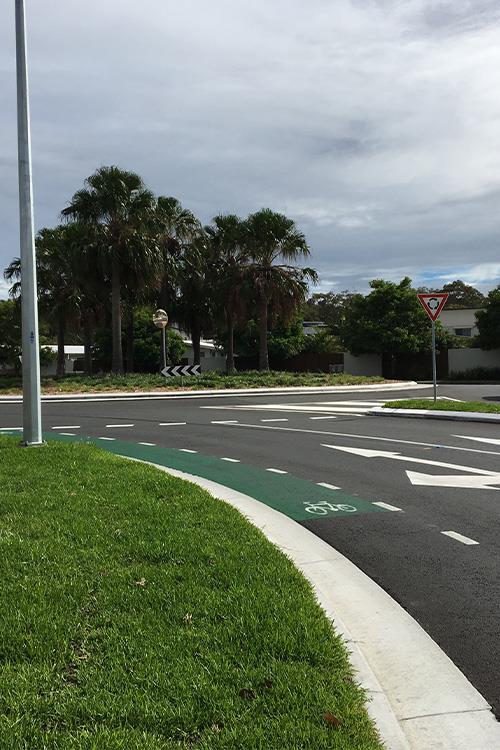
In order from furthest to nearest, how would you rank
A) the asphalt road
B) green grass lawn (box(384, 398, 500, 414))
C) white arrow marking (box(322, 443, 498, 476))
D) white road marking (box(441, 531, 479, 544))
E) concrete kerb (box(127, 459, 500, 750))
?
1. green grass lawn (box(384, 398, 500, 414))
2. white arrow marking (box(322, 443, 498, 476))
3. white road marking (box(441, 531, 479, 544))
4. the asphalt road
5. concrete kerb (box(127, 459, 500, 750))

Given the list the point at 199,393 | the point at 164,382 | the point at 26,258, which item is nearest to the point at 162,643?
the point at 26,258

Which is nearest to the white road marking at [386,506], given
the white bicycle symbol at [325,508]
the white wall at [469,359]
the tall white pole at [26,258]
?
the white bicycle symbol at [325,508]

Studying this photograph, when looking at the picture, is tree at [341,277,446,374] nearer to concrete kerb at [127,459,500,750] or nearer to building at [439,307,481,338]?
building at [439,307,481,338]

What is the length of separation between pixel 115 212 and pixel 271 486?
25.7 meters

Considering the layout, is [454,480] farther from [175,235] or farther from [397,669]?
[175,235]

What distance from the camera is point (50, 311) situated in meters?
39.4

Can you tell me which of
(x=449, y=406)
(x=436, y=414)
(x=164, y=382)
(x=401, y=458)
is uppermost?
(x=164, y=382)

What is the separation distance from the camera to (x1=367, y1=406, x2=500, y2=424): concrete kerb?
52.2ft

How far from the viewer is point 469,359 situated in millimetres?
45500

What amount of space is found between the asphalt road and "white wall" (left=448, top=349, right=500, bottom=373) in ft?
89.9

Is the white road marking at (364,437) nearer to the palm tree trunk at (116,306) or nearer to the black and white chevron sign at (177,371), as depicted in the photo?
the black and white chevron sign at (177,371)

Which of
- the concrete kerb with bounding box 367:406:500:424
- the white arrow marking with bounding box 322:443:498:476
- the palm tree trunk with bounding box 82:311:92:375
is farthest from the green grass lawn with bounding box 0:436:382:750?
the palm tree trunk with bounding box 82:311:92:375

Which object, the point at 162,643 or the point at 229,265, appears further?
the point at 229,265

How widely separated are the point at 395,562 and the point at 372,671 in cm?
202
